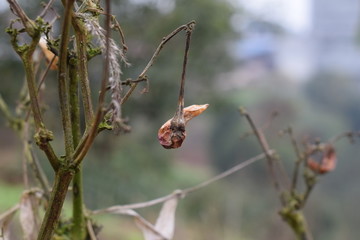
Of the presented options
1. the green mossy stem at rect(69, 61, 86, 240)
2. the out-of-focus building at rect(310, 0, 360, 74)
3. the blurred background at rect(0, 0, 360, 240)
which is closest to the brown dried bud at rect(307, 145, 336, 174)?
the green mossy stem at rect(69, 61, 86, 240)

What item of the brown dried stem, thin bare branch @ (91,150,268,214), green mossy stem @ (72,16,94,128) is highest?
green mossy stem @ (72,16,94,128)

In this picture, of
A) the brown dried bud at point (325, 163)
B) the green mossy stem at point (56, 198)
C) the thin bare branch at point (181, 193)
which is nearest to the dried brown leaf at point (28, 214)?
the thin bare branch at point (181, 193)

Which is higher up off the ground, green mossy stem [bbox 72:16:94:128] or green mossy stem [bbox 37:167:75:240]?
green mossy stem [bbox 72:16:94:128]

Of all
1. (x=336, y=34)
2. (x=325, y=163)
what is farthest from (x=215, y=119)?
(x=325, y=163)

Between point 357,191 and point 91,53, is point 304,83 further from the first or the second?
point 91,53

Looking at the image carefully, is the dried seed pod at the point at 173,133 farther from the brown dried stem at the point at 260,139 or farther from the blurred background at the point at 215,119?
the blurred background at the point at 215,119

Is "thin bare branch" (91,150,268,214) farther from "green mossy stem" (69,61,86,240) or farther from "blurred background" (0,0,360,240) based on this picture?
"blurred background" (0,0,360,240)

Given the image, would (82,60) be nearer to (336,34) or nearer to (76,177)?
(76,177)
